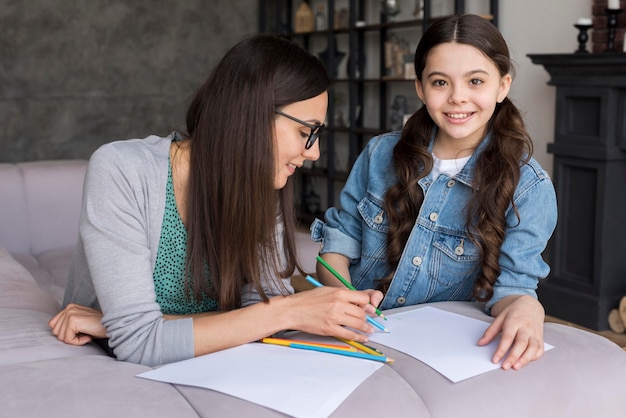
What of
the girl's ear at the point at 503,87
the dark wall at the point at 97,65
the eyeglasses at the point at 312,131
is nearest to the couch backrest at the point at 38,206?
the eyeglasses at the point at 312,131

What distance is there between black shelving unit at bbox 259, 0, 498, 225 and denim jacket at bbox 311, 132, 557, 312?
143 inches

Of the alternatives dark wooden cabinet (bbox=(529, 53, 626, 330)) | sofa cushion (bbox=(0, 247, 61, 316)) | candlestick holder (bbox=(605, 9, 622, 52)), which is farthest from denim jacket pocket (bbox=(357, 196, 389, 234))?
candlestick holder (bbox=(605, 9, 622, 52))

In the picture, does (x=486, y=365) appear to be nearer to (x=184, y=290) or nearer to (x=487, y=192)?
(x=487, y=192)

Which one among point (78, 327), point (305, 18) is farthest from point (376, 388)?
point (305, 18)

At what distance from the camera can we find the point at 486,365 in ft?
4.06

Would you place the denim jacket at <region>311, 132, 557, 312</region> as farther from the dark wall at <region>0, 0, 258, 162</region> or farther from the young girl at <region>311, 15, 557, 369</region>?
the dark wall at <region>0, 0, 258, 162</region>

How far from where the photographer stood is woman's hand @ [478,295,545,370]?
4.09ft

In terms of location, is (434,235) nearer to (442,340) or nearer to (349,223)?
(349,223)

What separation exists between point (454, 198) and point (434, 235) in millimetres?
91

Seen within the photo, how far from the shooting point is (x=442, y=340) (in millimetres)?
1340

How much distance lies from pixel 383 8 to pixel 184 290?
15.0ft

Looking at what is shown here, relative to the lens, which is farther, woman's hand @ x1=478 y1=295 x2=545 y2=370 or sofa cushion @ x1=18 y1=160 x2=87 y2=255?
sofa cushion @ x1=18 y1=160 x2=87 y2=255

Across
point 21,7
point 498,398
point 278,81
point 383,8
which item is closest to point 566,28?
point 383,8

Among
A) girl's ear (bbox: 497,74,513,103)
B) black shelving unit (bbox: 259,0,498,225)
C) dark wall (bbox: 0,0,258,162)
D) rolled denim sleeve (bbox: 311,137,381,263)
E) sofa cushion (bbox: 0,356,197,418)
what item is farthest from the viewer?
dark wall (bbox: 0,0,258,162)
